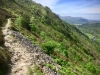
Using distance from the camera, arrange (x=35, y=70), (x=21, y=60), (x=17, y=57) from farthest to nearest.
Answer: (x=17, y=57) → (x=21, y=60) → (x=35, y=70)

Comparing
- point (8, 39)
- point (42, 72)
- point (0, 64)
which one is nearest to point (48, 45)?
point (8, 39)

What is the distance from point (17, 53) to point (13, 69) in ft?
16.2

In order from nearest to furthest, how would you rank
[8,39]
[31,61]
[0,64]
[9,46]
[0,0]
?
[0,64] → [31,61] → [9,46] → [8,39] → [0,0]

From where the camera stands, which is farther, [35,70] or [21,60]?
[21,60]

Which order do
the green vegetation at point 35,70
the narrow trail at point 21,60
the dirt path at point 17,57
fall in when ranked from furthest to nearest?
the narrow trail at point 21,60, the dirt path at point 17,57, the green vegetation at point 35,70

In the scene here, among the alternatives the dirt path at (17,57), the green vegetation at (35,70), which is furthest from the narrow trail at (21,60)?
the green vegetation at (35,70)

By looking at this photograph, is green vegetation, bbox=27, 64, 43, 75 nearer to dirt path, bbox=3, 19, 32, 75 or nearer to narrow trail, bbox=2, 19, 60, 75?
narrow trail, bbox=2, 19, 60, 75

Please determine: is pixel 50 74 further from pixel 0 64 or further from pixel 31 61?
pixel 0 64

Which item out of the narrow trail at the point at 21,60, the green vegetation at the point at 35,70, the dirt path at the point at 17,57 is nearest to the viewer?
the green vegetation at the point at 35,70

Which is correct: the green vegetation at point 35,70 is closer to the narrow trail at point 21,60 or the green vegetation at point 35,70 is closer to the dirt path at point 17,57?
Answer: the narrow trail at point 21,60

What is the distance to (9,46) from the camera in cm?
2523

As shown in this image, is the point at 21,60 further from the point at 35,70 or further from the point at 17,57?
the point at 35,70

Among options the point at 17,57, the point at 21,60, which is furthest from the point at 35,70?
the point at 17,57

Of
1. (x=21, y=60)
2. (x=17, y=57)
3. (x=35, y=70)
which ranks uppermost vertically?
(x=17, y=57)
